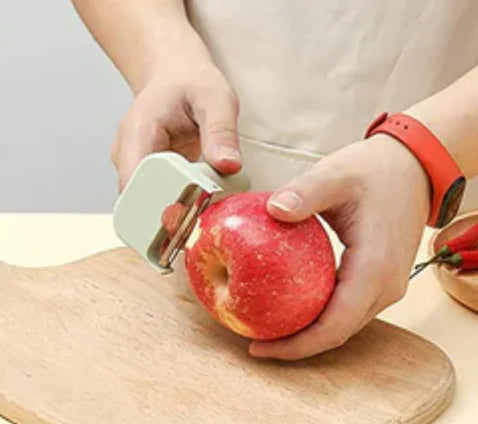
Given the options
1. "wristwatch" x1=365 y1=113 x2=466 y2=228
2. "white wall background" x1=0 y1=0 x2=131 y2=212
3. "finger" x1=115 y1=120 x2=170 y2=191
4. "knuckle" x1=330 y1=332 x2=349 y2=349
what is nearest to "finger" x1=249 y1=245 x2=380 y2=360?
"knuckle" x1=330 y1=332 x2=349 y2=349

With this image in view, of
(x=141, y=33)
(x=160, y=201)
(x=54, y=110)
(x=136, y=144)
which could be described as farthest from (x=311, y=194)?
(x=54, y=110)

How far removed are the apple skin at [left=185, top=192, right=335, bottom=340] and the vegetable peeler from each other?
0.01 m

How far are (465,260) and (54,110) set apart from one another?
126 centimetres

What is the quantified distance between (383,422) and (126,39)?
1.95 ft

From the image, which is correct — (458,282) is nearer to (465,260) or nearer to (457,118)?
(465,260)

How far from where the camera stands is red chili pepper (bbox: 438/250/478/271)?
1.01 meters

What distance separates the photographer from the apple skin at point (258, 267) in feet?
2.84

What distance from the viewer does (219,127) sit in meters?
1.03

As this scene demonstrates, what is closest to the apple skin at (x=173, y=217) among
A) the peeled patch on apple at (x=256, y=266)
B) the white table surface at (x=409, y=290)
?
the peeled patch on apple at (x=256, y=266)

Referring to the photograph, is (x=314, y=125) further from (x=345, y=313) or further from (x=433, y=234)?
(x=345, y=313)

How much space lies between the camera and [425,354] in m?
0.93

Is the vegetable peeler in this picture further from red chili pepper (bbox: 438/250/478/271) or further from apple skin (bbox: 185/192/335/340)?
red chili pepper (bbox: 438/250/478/271)

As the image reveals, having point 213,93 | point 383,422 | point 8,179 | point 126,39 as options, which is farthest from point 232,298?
point 8,179

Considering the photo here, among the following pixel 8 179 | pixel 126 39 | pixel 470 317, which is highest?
pixel 126 39
